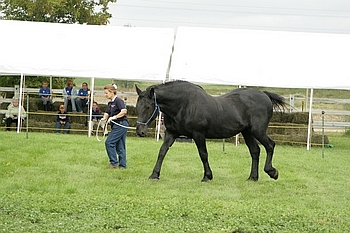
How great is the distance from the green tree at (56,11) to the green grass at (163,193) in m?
13.0

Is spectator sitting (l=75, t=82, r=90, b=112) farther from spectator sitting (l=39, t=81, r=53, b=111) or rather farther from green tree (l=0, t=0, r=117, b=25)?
green tree (l=0, t=0, r=117, b=25)

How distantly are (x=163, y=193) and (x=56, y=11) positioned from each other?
69.1ft

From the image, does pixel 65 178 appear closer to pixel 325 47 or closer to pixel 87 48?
pixel 87 48

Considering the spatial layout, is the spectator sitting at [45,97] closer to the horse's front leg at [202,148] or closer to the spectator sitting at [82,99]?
the spectator sitting at [82,99]

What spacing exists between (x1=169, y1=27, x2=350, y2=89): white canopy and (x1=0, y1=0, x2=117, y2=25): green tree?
352 inches

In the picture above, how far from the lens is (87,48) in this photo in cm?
2217

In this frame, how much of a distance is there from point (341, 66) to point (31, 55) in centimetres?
1055

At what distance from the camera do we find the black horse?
11680mm

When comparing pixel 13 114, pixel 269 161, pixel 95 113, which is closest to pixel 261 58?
pixel 95 113

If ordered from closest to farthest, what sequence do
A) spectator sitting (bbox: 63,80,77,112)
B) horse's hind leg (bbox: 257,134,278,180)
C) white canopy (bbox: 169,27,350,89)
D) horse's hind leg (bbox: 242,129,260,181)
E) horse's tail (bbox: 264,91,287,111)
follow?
horse's hind leg (bbox: 257,134,278,180) → horse's hind leg (bbox: 242,129,260,181) → horse's tail (bbox: 264,91,287,111) → white canopy (bbox: 169,27,350,89) → spectator sitting (bbox: 63,80,77,112)

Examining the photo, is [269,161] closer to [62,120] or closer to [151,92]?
[151,92]

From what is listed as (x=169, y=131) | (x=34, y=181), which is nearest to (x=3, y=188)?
(x=34, y=181)

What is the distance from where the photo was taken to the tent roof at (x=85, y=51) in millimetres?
21281

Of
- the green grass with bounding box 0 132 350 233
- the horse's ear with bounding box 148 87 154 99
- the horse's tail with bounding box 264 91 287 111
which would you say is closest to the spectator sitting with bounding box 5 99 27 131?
the green grass with bounding box 0 132 350 233
